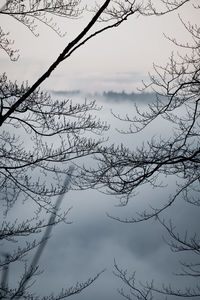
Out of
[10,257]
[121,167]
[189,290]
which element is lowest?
[10,257]

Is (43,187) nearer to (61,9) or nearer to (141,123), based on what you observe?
(141,123)

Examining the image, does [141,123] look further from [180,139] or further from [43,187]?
[43,187]

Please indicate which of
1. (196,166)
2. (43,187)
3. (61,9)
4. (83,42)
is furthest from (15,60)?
(196,166)

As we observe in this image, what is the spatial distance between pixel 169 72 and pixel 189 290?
151 inches

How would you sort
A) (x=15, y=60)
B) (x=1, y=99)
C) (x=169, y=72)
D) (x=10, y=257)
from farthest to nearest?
(x=10, y=257) → (x=169, y=72) → (x=15, y=60) → (x=1, y=99)

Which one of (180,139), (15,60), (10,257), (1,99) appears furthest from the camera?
(10,257)

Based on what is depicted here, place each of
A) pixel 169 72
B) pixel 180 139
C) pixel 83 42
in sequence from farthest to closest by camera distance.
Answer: pixel 180 139 → pixel 169 72 → pixel 83 42

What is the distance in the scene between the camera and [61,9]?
4328mm

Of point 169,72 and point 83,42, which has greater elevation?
point 169,72

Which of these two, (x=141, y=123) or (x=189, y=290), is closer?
(x=141, y=123)

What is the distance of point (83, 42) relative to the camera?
3.62m

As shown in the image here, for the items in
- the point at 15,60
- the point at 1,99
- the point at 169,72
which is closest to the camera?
the point at 1,99

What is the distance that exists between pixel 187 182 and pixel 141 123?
4.13 ft

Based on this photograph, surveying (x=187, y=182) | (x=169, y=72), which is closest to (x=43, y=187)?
(x=187, y=182)
